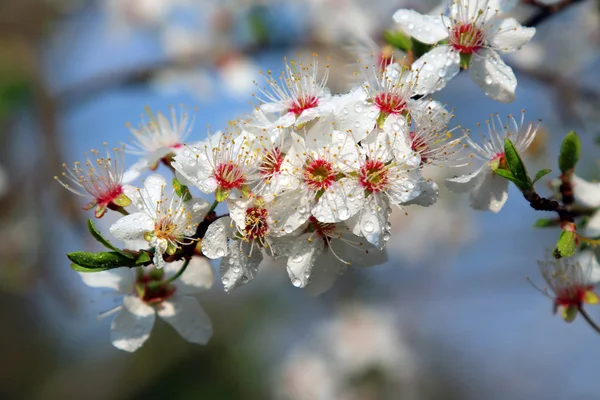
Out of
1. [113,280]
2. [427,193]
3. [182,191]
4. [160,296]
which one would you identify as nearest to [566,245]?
[427,193]

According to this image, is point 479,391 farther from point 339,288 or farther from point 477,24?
point 477,24

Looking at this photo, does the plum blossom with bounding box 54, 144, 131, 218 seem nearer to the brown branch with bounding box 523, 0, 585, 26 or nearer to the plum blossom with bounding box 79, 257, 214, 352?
the plum blossom with bounding box 79, 257, 214, 352

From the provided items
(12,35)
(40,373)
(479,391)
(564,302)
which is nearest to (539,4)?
(564,302)

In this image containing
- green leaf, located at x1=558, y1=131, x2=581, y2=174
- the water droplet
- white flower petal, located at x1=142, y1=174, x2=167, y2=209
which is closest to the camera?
the water droplet


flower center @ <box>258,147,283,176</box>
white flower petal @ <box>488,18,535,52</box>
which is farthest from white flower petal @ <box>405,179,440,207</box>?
white flower petal @ <box>488,18,535,52</box>

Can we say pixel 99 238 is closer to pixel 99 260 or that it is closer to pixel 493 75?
pixel 99 260

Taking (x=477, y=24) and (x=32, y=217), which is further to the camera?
(x=32, y=217)
